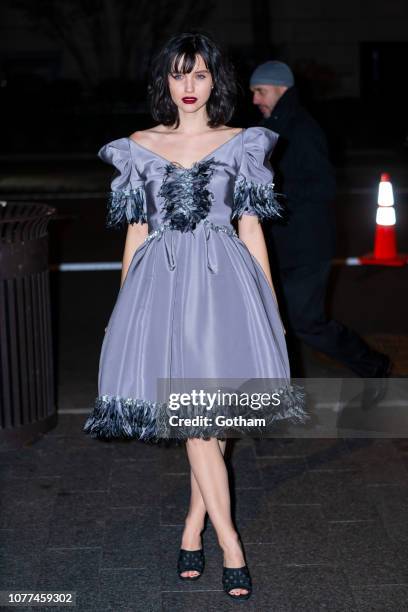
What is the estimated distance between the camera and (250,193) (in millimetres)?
4016

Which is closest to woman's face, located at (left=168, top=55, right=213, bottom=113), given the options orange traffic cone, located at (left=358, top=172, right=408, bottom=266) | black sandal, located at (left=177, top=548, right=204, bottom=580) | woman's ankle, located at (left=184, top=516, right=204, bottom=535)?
woman's ankle, located at (left=184, top=516, right=204, bottom=535)

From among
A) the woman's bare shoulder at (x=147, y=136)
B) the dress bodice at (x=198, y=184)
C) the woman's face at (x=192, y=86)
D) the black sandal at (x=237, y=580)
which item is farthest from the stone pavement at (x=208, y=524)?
the woman's face at (x=192, y=86)

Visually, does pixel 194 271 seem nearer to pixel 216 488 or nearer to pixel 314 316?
pixel 216 488

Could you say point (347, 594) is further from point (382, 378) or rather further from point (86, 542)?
point (382, 378)

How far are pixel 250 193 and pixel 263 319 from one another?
511 millimetres

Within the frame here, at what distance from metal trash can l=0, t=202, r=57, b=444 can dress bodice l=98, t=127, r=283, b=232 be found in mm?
1226

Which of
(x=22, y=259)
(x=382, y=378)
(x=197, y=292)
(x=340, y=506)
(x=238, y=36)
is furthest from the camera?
(x=238, y=36)

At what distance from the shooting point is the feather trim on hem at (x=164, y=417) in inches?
154

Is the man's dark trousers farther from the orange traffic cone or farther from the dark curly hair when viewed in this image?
the dark curly hair

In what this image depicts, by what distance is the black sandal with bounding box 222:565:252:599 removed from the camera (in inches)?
156

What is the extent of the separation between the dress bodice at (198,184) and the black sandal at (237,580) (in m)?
1.39

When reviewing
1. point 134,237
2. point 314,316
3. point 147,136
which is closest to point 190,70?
point 147,136

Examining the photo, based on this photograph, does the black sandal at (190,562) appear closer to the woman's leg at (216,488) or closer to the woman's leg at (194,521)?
the woman's leg at (194,521)

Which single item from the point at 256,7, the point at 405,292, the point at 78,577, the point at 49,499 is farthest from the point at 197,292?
the point at 256,7
